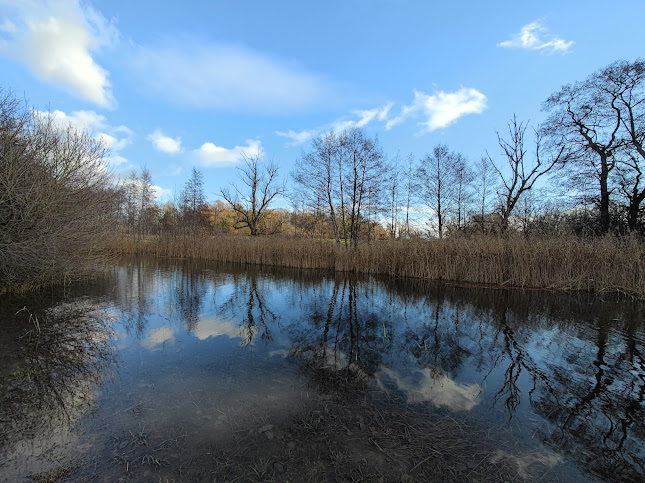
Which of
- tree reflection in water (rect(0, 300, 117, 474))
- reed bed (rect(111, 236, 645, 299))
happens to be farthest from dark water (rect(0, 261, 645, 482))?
reed bed (rect(111, 236, 645, 299))

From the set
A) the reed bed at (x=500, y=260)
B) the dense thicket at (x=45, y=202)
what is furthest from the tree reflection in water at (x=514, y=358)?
the dense thicket at (x=45, y=202)

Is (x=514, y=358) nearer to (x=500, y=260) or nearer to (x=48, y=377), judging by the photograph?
(x=48, y=377)

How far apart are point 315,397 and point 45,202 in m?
7.57

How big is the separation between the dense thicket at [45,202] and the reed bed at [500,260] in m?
9.74

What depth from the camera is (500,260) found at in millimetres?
10773

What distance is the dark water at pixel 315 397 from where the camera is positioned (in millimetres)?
2154

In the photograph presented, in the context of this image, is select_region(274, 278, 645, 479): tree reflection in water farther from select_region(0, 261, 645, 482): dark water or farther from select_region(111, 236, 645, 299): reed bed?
select_region(111, 236, 645, 299): reed bed

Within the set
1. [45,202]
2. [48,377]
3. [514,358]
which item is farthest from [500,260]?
[45,202]

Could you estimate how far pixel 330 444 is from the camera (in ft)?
7.78

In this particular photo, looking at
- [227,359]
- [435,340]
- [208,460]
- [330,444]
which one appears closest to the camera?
[208,460]

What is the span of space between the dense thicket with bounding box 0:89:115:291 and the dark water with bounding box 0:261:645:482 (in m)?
1.28

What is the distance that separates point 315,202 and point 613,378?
17.5 meters

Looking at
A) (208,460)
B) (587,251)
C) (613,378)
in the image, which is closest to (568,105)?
(587,251)

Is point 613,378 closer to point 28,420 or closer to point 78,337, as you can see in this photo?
point 28,420
